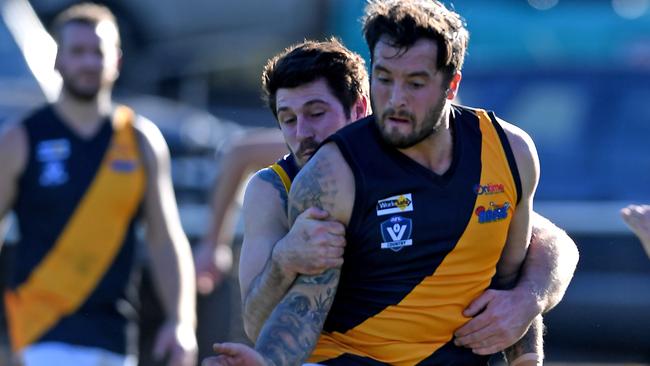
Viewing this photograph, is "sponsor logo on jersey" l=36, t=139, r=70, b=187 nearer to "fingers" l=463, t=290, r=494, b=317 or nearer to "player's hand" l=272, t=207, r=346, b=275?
"player's hand" l=272, t=207, r=346, b=275

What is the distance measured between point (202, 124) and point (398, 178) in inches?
324

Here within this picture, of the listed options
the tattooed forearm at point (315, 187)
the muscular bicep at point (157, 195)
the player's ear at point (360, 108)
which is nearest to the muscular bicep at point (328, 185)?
the tattooed forearm at point (315, 187)

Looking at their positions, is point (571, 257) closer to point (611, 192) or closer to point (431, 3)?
point (431, 3)

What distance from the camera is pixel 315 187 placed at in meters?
4.77

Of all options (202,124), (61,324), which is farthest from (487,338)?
(202,124)

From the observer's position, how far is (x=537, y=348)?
5242 millimetres

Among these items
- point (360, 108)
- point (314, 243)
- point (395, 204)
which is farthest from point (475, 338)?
point (360, 108)

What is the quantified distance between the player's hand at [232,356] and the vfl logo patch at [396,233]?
2.03 ft

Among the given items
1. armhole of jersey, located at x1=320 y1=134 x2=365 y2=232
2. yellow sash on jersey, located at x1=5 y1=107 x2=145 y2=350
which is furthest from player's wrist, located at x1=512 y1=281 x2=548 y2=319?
yellow sash on jersey, located at x1=5 y1=107 x2=145 y2=350

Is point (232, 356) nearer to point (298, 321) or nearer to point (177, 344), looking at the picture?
point (298, 321)

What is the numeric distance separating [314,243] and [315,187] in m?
0.17

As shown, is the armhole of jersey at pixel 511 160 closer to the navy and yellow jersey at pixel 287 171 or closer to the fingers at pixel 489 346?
the fingers at pixel 489 346

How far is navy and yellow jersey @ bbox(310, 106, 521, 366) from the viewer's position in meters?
4.81

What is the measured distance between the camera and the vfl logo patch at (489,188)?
492cm
